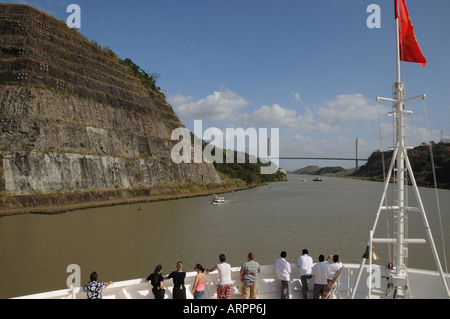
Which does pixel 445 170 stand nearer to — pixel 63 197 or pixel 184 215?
pixel 184 215

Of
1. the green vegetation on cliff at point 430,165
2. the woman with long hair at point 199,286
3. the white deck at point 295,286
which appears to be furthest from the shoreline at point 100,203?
the green vegetation on cliff at point 430,165

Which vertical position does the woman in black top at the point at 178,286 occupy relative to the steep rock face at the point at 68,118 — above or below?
below

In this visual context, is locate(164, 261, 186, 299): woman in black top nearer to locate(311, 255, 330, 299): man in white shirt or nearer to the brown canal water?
locate(311, 255, 330, 299): man in white shirt

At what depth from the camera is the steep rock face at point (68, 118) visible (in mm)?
38253

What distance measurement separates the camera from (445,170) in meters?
111

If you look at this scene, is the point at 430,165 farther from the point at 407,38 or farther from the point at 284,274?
the point at 284,274

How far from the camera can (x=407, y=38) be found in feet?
29.7

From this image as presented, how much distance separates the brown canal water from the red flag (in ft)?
42.8

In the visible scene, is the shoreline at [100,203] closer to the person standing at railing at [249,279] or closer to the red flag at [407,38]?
the person standing at railing at [249,279]

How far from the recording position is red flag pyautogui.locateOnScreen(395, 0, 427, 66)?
8930 mm

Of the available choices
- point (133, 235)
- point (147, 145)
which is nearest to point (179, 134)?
point (147, 145)

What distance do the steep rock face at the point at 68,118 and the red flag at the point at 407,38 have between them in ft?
129

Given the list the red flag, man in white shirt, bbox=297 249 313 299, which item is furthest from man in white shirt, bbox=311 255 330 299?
the red flag
